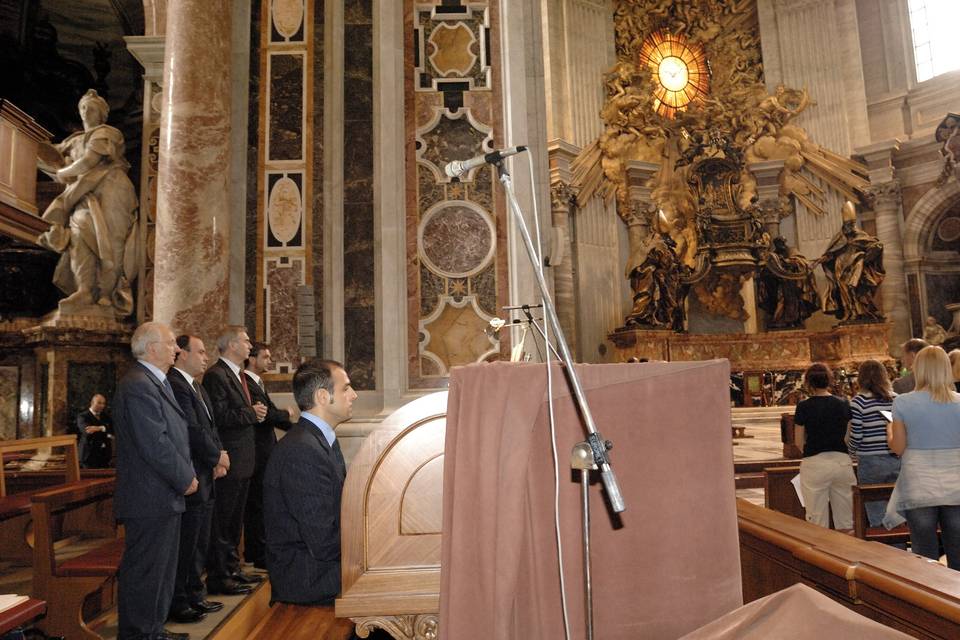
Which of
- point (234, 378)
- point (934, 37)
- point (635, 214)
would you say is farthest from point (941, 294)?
point (234, 378)

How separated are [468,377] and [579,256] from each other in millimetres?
14518

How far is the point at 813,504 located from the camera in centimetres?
450

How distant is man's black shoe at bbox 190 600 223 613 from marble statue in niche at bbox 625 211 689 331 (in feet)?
39.8

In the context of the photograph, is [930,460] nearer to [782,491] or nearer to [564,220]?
[782,491]

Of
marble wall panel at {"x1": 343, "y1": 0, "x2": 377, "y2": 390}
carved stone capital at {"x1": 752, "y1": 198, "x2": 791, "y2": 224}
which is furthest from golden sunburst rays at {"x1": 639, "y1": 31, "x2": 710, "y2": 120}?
marble wall panel at {"x1": 343, "y1": 0, "x2": 377, "y2": 390}

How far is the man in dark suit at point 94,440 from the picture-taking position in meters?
7.15

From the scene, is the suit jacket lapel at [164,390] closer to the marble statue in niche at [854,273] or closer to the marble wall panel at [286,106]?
the marble wall panel at [286,106]

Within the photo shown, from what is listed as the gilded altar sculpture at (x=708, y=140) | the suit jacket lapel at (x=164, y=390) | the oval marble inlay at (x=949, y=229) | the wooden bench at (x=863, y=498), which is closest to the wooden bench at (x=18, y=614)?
the suit jacket lapel at (x=164, y=390)

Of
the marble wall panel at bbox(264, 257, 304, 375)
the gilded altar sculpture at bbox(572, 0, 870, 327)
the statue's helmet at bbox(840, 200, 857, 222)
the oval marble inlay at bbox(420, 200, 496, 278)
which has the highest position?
the gilded altar sculpture at bbox(572, 0, 870, 327)

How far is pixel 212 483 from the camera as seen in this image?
3.96 meters

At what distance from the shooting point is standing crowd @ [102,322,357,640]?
2594 mm

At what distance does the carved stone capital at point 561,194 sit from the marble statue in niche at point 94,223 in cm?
895

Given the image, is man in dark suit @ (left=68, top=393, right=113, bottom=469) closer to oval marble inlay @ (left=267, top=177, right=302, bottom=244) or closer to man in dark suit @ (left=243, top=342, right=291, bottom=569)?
oval marble inlay @ (left=267, top=177, right=302, bottom=244)

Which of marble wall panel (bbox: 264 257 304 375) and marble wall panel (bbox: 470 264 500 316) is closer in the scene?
marble wall panel (bbox: 470 264 500 316)
